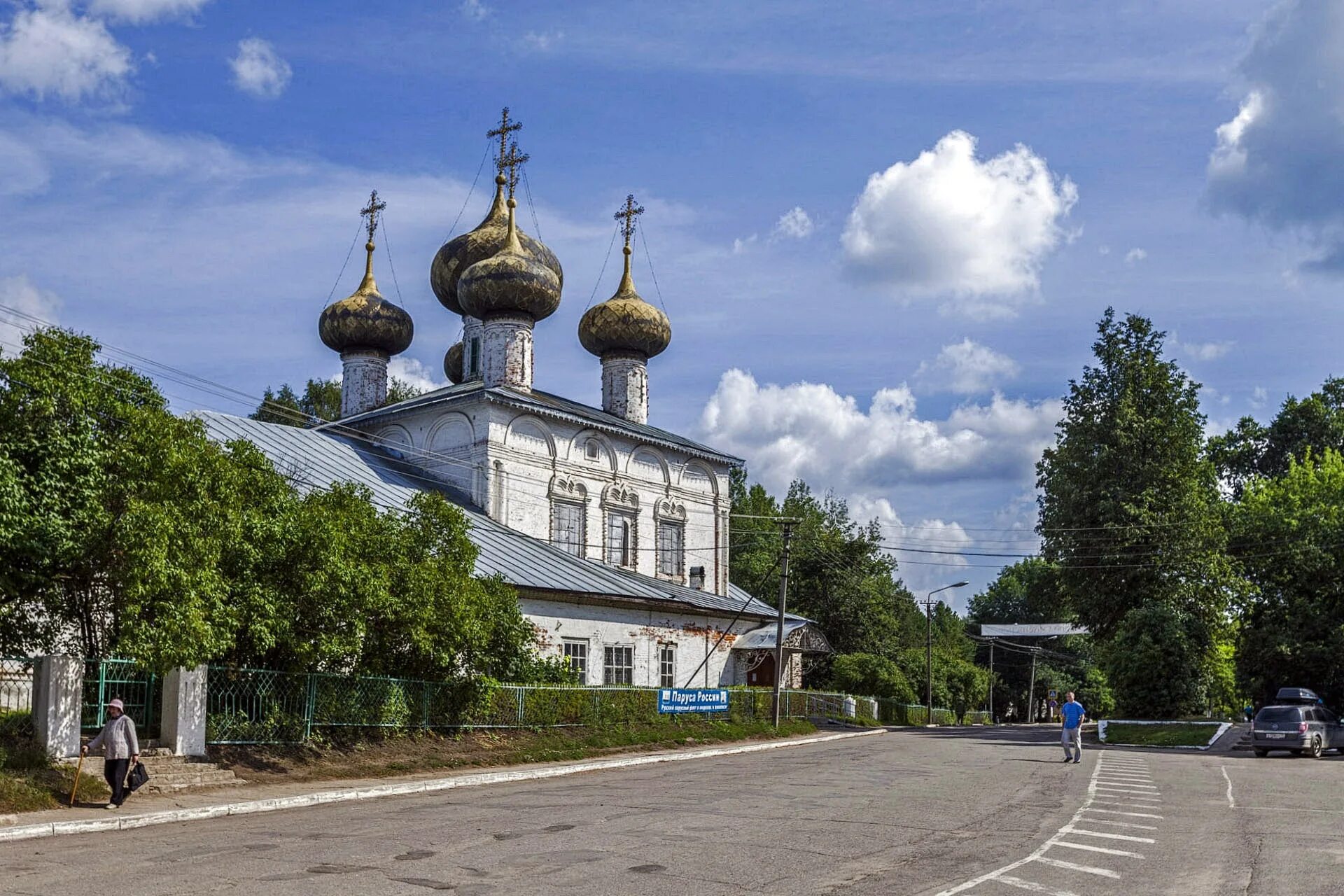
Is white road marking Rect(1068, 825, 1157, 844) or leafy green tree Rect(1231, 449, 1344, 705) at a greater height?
leafy green tree Rect(1231, 449, 1344, 705)

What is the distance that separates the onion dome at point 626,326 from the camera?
42094 mm

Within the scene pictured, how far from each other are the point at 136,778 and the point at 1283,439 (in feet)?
200

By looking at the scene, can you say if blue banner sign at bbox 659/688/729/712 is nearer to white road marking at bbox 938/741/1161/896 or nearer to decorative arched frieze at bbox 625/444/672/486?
decorative arched frieze at bbox 625/444/672/486

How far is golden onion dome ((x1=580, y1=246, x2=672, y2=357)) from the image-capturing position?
42.1 meters

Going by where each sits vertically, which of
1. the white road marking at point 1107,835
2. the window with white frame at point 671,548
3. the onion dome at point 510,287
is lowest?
the white road marking at point 1107,835

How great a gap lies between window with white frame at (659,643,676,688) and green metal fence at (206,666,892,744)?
4.30 metres

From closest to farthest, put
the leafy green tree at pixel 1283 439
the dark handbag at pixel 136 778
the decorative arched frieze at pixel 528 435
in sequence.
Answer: the dark handbag at pixel 136 778
the decorative arched frieze at pixel 528 435
the leafy green tree at pixel 1283 439

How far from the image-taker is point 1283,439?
6322cm

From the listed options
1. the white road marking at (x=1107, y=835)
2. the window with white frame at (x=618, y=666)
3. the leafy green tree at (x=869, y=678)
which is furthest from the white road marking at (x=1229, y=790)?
the leafy green tree at (x=869, y=678)

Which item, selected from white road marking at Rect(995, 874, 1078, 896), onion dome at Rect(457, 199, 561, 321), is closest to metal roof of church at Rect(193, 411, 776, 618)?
onion dome at Rect(457, 199, 561, 321)

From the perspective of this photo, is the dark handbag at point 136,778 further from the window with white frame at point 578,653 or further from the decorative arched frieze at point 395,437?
the decorative arched frieze at point 395,437

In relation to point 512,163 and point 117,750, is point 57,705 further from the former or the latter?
point 512,163

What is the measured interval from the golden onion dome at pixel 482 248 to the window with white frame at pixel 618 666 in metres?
13.8

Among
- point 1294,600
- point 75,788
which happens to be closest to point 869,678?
point 1294,600
